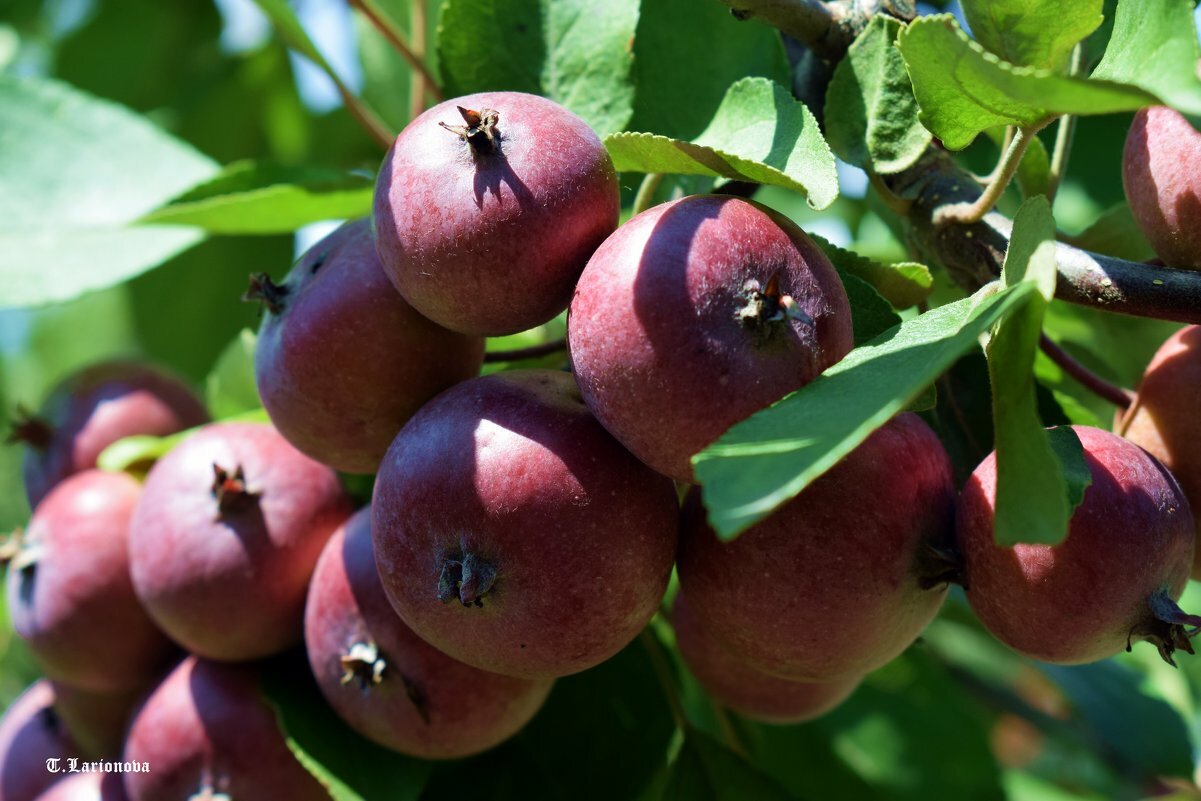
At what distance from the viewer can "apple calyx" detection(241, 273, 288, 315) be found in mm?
1051

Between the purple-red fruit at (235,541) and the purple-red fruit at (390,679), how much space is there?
9cm

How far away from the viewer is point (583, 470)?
0.85 metres

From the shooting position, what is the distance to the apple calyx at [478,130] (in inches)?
33.4

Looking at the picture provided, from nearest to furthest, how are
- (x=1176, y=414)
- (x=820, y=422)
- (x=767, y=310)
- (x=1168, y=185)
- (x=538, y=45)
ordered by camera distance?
(x=820, y=422), (x=767, y=310), (x=1168, y=185), (x=1176, y=414), (x=538, y=45)

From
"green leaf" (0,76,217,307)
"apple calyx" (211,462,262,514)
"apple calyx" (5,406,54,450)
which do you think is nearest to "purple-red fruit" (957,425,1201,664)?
"apple calyx" (211,462,262,514)

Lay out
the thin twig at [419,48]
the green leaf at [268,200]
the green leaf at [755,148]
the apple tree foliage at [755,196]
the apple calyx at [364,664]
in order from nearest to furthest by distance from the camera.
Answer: the apple tree foliage at [755,196] < the green leaf at [755,148] < the apple calyx at [364,664] < the green leaf at [268,200] < the thin twig at [419,48]

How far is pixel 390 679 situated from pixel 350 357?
31cm

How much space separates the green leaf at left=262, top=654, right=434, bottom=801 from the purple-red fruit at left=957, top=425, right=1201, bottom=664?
Result: 0.61 metres

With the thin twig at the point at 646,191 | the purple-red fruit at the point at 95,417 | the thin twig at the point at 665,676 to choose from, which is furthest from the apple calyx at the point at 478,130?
the purple-red fruit at the point at 95,417

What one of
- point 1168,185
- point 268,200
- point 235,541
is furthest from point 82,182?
point 1168,185

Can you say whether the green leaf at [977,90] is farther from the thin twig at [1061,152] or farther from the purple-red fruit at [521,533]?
the purple-red fruit at [521,533]

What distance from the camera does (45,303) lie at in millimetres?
1433

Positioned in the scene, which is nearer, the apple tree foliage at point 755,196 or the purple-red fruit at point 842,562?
the apple tree foliage at point 755,196

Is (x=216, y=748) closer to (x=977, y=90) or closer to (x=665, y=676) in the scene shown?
(x=665, y=676)
